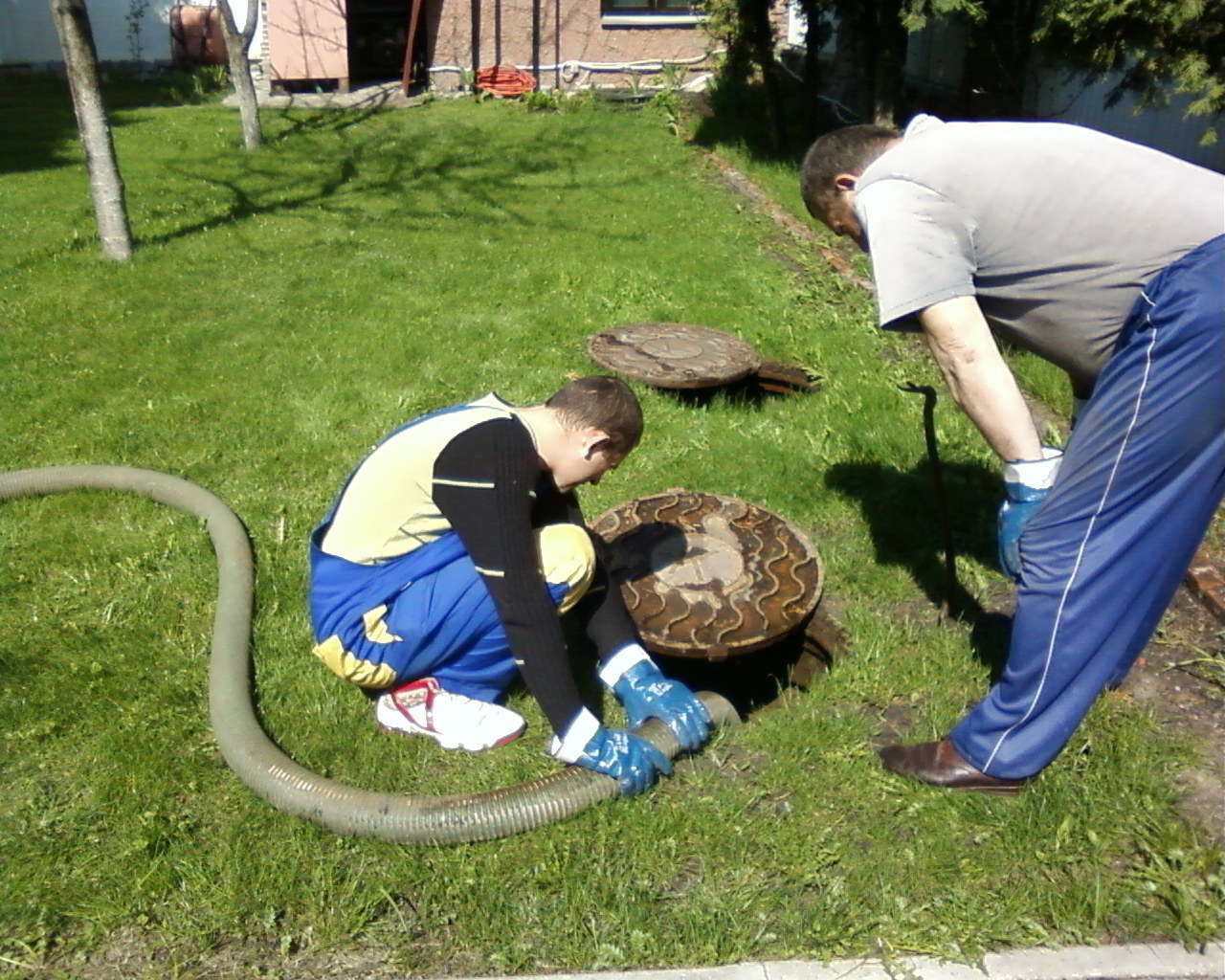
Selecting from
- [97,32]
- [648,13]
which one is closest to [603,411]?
[648,13]

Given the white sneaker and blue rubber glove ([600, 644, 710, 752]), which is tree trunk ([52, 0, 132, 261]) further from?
blue rubber glove ([600, 644, 710, 752])

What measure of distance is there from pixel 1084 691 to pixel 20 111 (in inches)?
554

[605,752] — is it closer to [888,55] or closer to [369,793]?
[369,793]

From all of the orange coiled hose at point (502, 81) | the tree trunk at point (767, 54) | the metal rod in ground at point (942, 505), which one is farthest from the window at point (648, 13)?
the metal rod in ground at point (942, 505)

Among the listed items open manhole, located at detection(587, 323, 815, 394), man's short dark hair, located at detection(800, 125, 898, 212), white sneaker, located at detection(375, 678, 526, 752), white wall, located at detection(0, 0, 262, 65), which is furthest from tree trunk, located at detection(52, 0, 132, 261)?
→ white wall, located at detection(0, 0, 262, 65)

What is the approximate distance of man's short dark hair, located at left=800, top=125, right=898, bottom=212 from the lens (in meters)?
2.91

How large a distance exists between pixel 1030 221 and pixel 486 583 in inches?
62.1

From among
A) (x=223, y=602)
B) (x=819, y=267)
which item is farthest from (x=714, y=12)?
(x=223, y=602)

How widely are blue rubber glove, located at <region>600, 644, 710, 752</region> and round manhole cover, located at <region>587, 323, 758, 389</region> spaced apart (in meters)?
2.36

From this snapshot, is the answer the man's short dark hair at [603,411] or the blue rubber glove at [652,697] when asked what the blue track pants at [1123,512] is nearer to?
the blue rubber glove at [652,697]

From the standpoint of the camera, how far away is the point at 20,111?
13031 mm

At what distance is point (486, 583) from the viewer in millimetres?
2768

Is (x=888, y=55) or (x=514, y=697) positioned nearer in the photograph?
(x=514, y=697)

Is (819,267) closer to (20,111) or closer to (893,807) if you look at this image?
(893,807)
